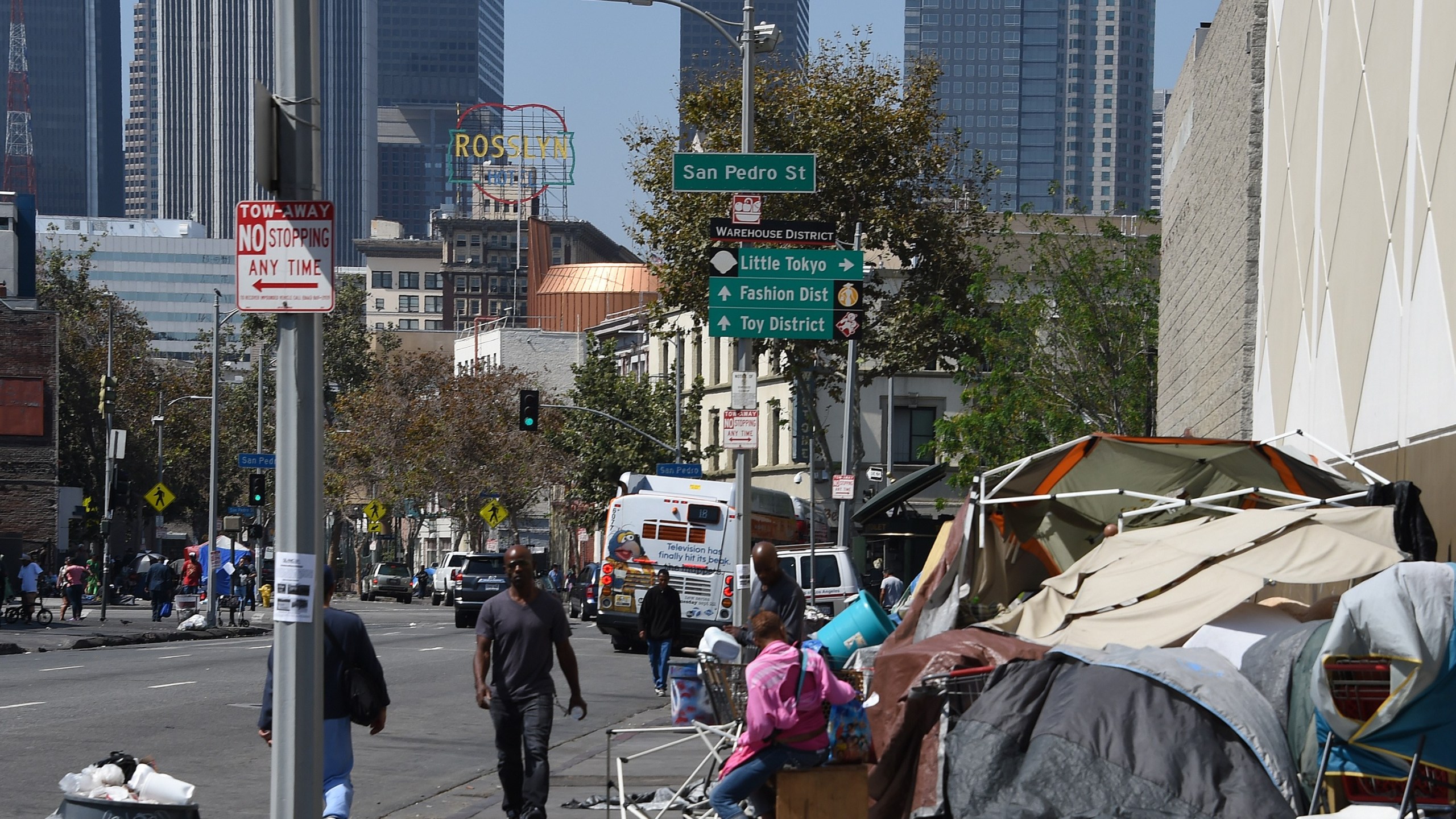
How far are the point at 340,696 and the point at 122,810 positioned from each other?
2394 millimetres

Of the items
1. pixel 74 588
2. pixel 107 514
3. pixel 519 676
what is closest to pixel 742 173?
pixel 519 676

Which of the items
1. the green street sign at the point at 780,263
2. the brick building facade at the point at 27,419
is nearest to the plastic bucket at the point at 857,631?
the green street sign at the point at 780,263

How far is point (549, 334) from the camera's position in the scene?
4434 inches

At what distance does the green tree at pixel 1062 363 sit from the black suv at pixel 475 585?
467 inches

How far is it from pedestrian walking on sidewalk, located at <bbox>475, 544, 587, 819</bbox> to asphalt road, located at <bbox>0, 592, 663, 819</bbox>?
1.65 m

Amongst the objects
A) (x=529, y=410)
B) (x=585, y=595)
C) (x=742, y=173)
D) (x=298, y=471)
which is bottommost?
(x=585, y=595)

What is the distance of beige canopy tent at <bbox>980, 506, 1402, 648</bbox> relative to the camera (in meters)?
10.2

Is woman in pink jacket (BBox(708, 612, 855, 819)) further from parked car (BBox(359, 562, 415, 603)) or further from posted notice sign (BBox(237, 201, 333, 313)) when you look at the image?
parked car (BBox(359, 562, 415, 603))

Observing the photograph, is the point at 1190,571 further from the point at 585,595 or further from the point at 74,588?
the point at 585,595

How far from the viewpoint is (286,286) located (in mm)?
7652

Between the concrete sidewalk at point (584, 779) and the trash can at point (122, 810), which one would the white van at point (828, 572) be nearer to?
the concrete sidewalk at point (584, 779)

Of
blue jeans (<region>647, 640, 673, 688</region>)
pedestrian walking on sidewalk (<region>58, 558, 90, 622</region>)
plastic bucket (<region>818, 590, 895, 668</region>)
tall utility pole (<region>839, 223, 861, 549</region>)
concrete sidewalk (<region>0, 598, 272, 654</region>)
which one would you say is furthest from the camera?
pedestrian walking on sidewalk (<region>58, 558, 90, 622</region>)

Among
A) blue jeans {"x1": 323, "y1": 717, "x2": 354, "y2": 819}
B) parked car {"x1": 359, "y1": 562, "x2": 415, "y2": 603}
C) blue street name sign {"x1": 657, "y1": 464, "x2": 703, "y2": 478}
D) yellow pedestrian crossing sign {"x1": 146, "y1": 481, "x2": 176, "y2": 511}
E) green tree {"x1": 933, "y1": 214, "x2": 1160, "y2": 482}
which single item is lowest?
parked car {"x1": 359, "y1": 562, "x2": 415, "y2": 603}

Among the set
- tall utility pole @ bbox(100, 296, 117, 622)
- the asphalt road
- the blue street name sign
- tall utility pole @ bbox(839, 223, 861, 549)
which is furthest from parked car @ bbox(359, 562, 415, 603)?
the asphalt road
